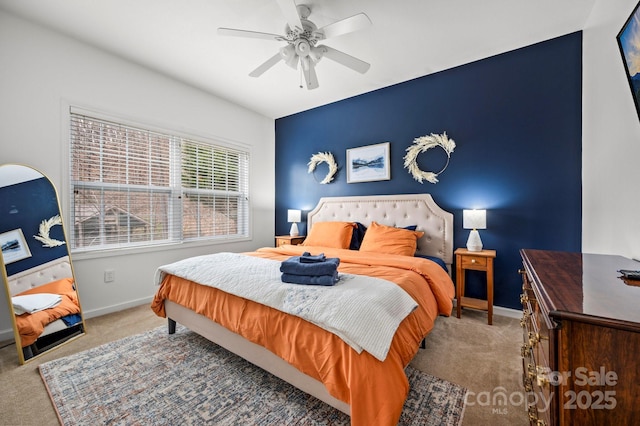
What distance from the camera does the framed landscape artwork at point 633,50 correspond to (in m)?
1.22

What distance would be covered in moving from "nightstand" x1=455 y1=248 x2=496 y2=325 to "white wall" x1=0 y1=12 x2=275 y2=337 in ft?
10.6

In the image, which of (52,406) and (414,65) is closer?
(52,406)

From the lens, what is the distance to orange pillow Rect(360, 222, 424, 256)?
2.87 metres

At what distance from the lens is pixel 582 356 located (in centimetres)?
63

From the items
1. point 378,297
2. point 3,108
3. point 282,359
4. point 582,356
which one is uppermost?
point 3,108

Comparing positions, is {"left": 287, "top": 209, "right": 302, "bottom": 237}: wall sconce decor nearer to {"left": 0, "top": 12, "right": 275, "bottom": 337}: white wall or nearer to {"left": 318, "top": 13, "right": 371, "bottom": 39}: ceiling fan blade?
{"left": 0, "top": 12, "right": 275, "bottom": 337}: white wall

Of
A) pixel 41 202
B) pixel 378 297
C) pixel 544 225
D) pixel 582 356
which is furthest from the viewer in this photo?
pixel 544 225

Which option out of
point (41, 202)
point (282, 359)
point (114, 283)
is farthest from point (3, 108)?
point (282, 359)

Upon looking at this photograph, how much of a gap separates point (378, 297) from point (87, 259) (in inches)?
118

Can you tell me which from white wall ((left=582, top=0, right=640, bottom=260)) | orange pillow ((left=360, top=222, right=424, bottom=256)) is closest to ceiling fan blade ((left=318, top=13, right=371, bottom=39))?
white wall ((left=582, top=0, right=640, bottom=260))

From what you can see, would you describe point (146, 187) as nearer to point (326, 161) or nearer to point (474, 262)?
point (326, 161)

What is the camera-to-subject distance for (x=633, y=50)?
1.27 metres

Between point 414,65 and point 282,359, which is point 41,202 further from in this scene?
point 414,65

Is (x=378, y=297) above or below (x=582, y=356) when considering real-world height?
below
